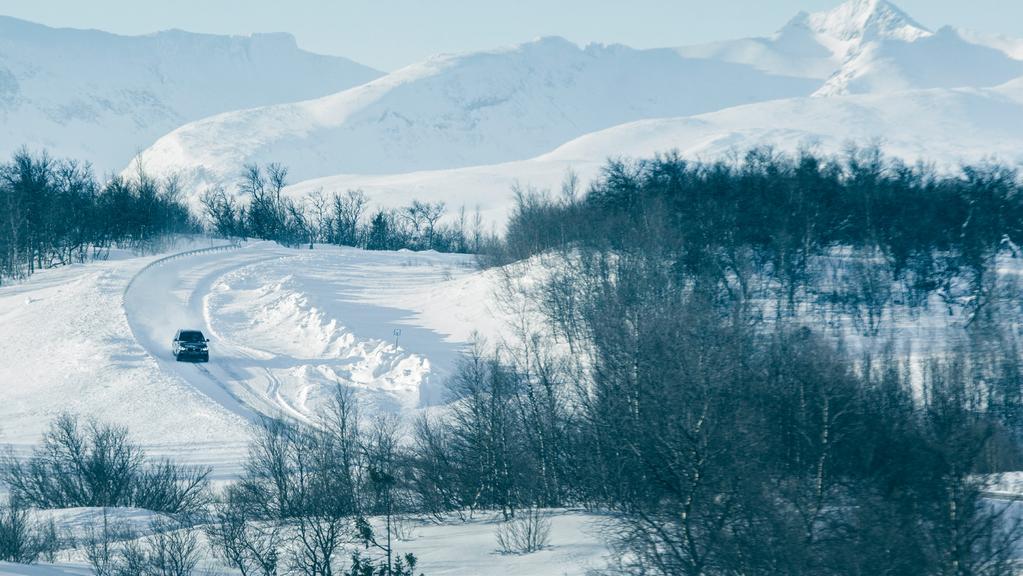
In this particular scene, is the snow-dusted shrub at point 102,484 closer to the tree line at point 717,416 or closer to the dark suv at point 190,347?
the tree line at point 717,416

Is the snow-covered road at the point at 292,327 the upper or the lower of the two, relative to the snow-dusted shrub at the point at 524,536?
upper

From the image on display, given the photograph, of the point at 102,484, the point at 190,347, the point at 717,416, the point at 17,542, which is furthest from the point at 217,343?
the point at 717,416

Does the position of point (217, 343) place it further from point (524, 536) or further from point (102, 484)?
point (524, 536)

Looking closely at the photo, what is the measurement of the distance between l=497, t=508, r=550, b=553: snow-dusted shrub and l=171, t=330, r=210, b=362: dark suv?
95.5 ft

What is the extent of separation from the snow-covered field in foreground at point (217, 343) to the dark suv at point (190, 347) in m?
0.50

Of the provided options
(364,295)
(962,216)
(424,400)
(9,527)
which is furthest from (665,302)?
(364,295)

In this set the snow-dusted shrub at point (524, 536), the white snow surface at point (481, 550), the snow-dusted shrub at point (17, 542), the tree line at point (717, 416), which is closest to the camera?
the tree line at point (717, 416)

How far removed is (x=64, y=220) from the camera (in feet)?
282

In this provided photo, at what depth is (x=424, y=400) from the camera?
4866cm

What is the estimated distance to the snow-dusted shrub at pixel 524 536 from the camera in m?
25.7

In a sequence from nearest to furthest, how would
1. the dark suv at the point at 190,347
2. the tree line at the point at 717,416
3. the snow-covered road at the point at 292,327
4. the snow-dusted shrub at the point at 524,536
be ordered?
1. the tree line at the point at 717,416
2. the snow-dusted shrub at the point at 524,536
3. the snow-covered road at the point at 292,327
4. the dark suv at the point at 190,347

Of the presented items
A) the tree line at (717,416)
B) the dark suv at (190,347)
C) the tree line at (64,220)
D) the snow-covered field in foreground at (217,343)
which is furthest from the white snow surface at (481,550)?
the tree line at (64,220)

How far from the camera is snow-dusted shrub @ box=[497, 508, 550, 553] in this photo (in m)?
25.7

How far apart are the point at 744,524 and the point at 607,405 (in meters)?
12.2
